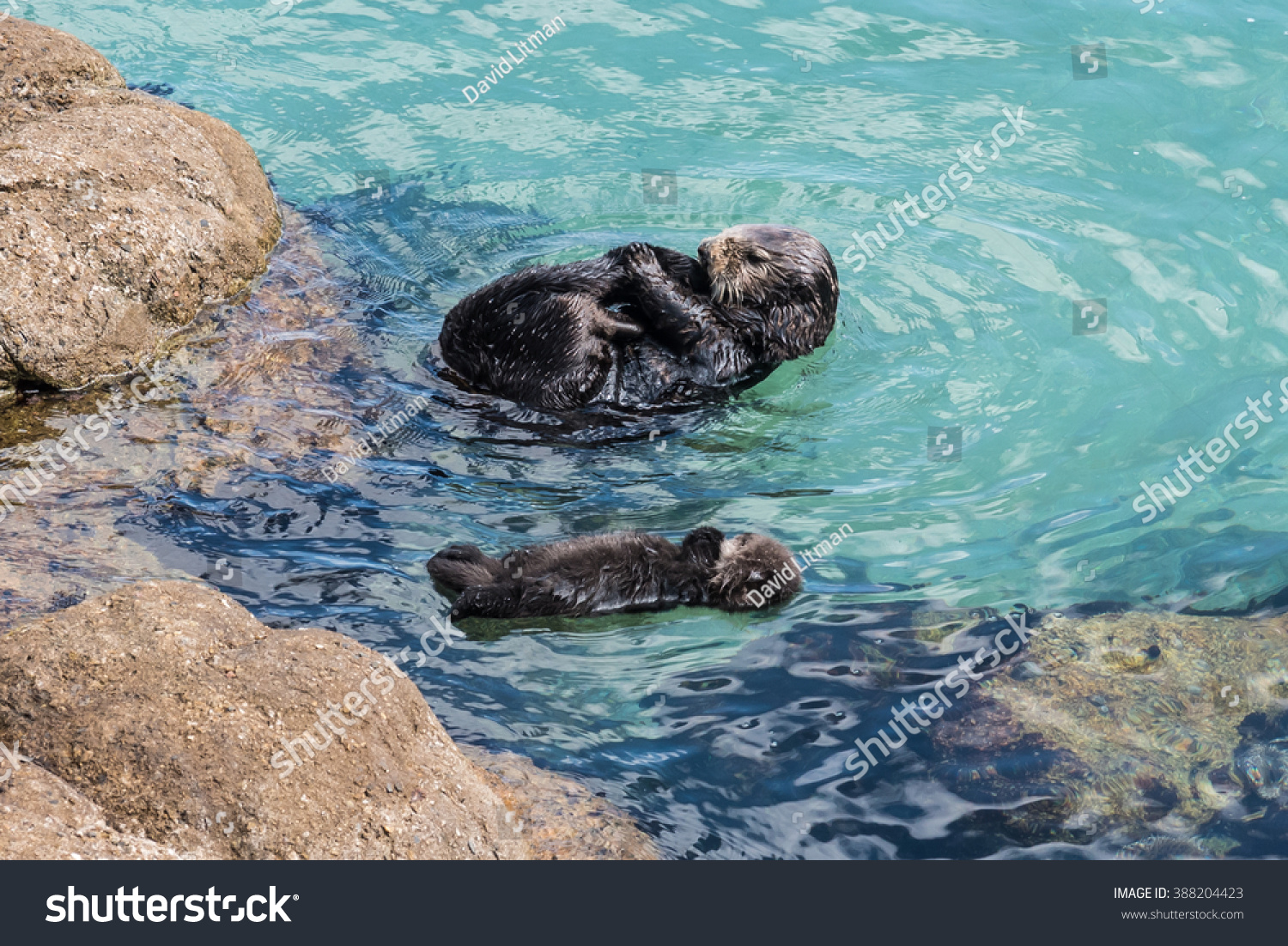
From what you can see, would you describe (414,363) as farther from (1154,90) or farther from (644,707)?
(1154,90)

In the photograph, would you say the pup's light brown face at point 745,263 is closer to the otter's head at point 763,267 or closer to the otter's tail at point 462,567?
the otter's head at point 763,267

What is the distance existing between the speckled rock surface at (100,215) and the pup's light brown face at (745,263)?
100 inches

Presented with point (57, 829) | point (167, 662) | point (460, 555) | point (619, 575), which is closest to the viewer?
point (57, 829)

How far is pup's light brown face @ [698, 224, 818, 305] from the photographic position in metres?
5.33

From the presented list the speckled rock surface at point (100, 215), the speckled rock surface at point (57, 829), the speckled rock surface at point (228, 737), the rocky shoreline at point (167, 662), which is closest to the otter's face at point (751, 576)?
the rocky shoreline at point (167, 662)

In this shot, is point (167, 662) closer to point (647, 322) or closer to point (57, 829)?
point (57, 829)

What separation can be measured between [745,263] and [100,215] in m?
3.07

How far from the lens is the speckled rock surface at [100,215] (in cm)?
481

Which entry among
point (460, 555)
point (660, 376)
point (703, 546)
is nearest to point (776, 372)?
point (660, 376)

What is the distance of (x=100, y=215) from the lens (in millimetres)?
5051

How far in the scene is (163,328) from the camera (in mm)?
5289

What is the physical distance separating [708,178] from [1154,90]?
3746 mm

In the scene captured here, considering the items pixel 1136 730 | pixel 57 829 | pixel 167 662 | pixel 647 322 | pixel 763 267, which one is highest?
pixel 763 267

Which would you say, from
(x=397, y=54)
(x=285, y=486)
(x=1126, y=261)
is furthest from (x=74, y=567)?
→ (x=397, y=54)
